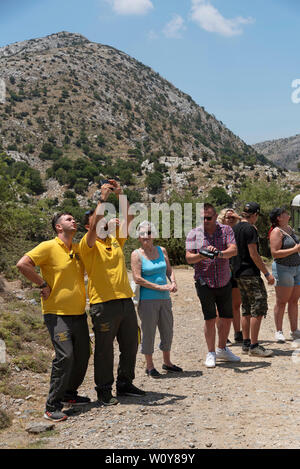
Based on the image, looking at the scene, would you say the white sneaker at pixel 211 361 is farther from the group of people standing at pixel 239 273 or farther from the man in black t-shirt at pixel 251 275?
the man in black t-shirt at pixel 251 275

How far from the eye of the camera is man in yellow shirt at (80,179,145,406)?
4672mm

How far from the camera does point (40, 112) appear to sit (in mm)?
94500

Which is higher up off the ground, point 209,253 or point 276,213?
point 276,213

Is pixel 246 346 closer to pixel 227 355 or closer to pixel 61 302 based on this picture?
pixel 227 355

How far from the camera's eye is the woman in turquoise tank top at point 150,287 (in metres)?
5.58

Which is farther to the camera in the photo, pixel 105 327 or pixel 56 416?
pixel 105 327

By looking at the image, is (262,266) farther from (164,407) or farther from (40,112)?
(40,112)

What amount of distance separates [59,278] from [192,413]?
1746 millimetres

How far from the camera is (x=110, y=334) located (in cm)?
470

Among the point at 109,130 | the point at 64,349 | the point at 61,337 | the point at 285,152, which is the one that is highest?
the point at 285,152

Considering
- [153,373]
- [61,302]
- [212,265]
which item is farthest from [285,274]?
[61,302]

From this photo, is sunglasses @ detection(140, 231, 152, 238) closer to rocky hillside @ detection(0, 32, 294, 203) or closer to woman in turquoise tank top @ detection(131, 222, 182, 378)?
woman in turquoise tank top @ detection(131, 222, 182, 378)
